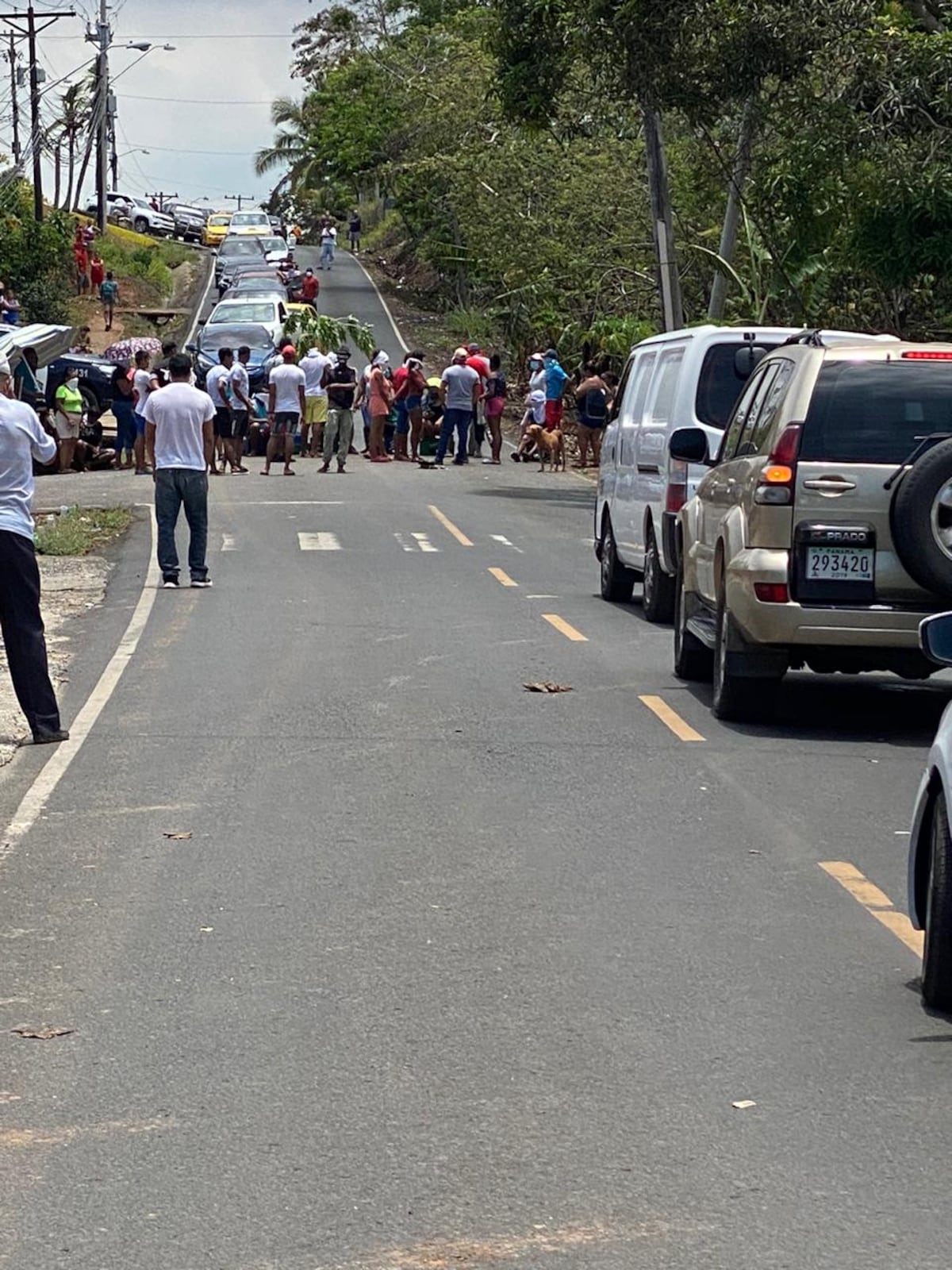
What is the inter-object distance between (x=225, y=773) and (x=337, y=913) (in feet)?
8.76

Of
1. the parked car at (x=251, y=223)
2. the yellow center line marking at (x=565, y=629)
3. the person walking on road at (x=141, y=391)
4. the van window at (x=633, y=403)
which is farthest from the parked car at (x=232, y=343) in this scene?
the parked car at (x=251, y=223)

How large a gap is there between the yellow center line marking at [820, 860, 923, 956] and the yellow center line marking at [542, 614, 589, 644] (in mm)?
6805

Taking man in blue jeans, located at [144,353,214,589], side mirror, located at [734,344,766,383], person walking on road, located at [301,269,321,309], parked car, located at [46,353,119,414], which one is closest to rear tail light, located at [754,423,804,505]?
side mirror, located at [734,344,766,383]

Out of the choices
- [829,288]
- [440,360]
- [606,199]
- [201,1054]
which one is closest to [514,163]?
[606,199]

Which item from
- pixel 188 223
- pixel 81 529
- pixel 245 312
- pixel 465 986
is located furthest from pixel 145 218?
pixel 465 986

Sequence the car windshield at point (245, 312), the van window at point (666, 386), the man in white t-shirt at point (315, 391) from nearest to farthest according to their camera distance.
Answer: the van window at point (666, 386) < the man in white t-shirt at point (315, 391) < the car windshield at point (245, 312)

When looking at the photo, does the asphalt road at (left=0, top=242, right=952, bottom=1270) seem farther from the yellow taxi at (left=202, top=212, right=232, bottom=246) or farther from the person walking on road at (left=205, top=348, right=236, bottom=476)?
the yellow taxi at (left=202, top=212, right=232, bottom=246)

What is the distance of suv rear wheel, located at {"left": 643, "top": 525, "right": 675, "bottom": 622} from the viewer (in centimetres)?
Result: 1588

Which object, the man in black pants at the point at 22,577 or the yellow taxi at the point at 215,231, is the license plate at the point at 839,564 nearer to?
the man in black pants at the point at 22,577

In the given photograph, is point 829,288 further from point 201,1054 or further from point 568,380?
point 201,1054

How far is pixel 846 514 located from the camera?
34.8 feet

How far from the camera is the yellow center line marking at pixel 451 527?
22.4 metres

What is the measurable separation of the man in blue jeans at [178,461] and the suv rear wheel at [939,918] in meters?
12.4

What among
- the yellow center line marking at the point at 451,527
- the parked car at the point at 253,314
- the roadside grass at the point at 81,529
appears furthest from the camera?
the parked car at the point at 253,314
